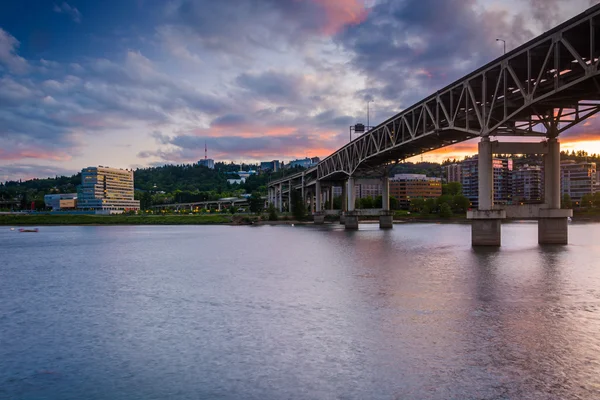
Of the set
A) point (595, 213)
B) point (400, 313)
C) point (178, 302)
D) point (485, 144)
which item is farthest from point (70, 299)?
point (595, 213)

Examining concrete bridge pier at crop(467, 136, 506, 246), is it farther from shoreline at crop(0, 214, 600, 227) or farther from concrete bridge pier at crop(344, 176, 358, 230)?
shoreline at crop(0, 214, 600, 227)

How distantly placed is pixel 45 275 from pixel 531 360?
36434 millimetres

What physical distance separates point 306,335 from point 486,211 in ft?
123

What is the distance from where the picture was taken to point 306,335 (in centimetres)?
1795

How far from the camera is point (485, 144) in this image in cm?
5081

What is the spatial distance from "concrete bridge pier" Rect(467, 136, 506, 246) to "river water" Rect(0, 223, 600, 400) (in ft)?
44.5

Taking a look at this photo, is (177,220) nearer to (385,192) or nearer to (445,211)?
(385,192)

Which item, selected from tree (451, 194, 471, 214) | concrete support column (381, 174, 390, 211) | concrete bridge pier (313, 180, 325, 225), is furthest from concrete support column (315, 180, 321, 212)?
tree (451, 194, 471, 214)

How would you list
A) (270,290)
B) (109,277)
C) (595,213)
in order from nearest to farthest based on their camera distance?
1. (270,290)
2. (109,277)
3. (595,213)

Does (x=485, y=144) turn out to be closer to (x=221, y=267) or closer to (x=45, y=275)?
(x=221, y=267)

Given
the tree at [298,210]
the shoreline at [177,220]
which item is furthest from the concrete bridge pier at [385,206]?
the tree at [298,210]

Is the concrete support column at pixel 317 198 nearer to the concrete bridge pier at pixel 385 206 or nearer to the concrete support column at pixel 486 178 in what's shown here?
the concrete bridge pier at pixel 385 206

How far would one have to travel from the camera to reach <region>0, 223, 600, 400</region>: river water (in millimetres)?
12648

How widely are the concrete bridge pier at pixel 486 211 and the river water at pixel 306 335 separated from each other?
13.6 m
